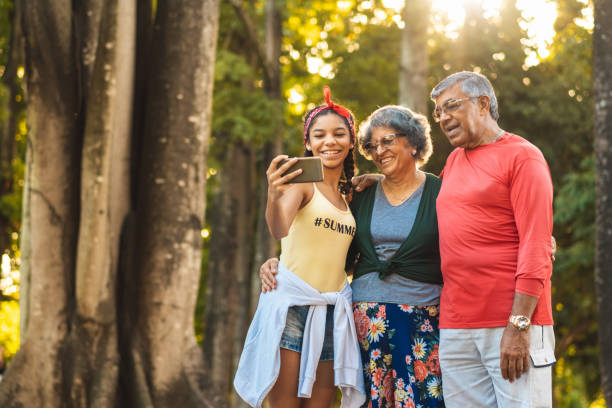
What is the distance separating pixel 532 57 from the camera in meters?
14.8

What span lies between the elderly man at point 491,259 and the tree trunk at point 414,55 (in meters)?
5.89

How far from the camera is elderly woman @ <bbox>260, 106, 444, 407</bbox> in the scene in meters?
3.89

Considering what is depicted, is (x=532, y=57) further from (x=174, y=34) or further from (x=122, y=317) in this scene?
(x=122, y=317)

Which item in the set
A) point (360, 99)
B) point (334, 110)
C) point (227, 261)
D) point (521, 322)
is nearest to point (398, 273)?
point (521, 322)

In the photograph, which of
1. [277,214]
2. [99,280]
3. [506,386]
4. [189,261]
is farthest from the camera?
[189,261]

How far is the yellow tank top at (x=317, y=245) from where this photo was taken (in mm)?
4039

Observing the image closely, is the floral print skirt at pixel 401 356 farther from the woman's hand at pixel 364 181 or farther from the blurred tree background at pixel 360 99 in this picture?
the blurred tree background at pixel 360 99

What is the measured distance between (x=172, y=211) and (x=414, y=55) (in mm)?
4843

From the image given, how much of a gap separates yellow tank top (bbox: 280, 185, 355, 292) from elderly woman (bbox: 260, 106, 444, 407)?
0.14 metres

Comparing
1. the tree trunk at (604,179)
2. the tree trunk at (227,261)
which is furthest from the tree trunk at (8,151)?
the tree trunk at (604,179)

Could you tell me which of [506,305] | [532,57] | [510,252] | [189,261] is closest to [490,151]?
[510,252]

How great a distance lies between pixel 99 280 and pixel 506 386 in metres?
3.54

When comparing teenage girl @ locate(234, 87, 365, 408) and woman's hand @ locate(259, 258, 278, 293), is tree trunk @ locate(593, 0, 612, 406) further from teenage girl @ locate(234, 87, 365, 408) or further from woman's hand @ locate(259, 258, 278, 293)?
woman's hand @ locate(259, 258, 278, 293)

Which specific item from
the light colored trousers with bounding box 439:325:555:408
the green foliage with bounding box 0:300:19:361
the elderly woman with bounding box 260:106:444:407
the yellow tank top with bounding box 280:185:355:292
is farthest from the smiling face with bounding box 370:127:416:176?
the green foliage with bounding box 0:300:19:361
